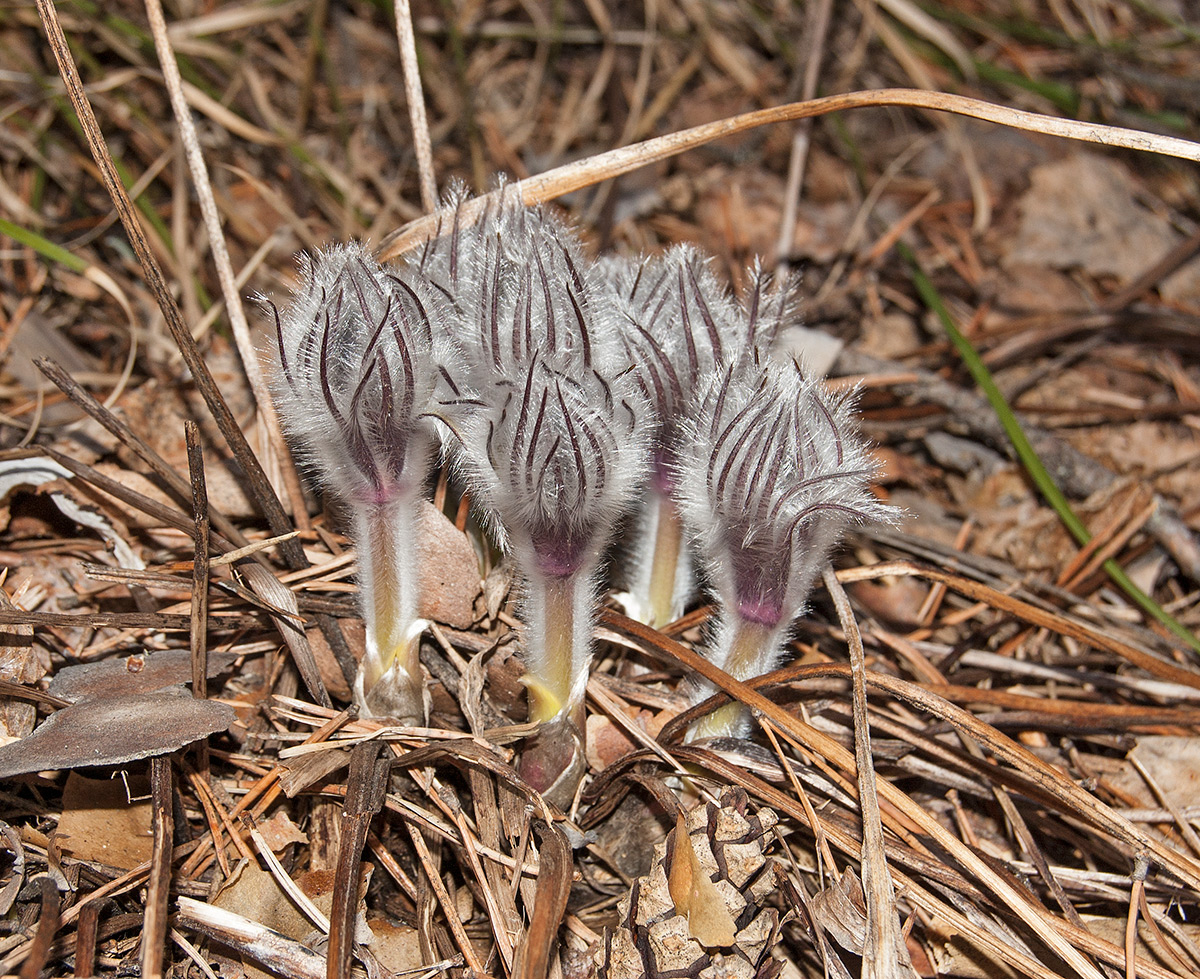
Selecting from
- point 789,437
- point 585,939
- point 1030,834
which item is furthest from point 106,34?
point 1030,834

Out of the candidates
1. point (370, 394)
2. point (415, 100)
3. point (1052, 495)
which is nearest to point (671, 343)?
point (370, 394)

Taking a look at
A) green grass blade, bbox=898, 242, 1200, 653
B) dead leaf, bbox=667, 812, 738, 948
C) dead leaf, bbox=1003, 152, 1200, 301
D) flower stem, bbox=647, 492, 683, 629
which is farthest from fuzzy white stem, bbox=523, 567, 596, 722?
dead leaf, bbox=1003, 152, 1200, 301

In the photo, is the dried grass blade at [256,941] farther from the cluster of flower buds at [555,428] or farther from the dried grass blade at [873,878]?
the dried grass blade at [873,878]

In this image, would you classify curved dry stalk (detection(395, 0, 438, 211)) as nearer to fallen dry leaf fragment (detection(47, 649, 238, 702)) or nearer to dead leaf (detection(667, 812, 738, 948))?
fallen dry leaf fragment (detection(47, 649, 238, 702))

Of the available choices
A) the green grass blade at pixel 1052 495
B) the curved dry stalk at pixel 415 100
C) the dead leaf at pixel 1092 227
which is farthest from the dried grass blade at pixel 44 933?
the dead leaf at pixel 1092 227

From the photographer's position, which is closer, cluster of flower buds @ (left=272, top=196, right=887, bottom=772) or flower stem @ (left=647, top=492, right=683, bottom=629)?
cluster of flower buds @ (left=272, top=196, right=887, bottom=772)
